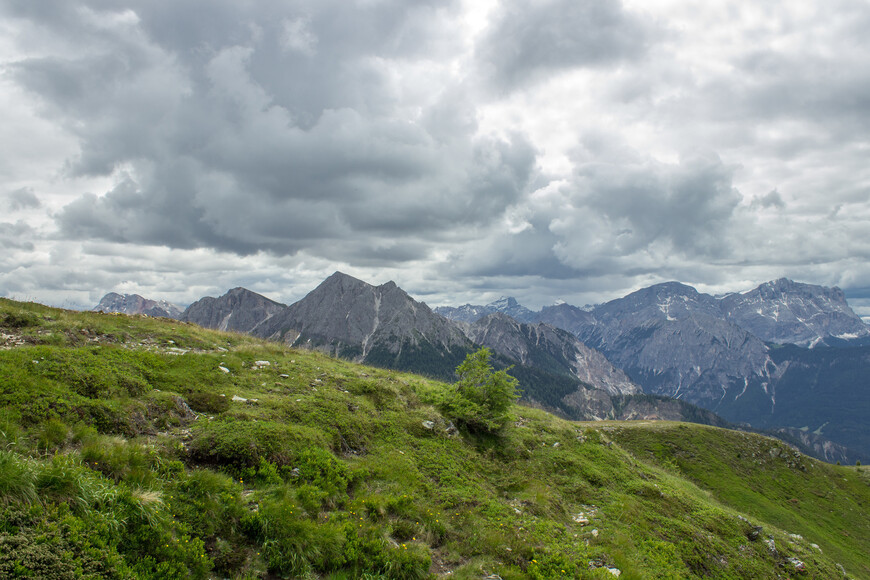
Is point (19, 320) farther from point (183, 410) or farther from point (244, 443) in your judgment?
point (244, 443)

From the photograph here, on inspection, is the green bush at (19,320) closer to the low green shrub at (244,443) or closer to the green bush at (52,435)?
the green bush at (52,435)

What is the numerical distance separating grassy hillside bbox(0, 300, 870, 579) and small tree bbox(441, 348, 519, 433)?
3.64 ft

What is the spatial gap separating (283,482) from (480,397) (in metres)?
13.7

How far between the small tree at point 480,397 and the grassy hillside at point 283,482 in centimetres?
111

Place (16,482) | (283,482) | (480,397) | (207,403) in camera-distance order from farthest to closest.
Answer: (480,397), (207,403), (283,482), (16,482)

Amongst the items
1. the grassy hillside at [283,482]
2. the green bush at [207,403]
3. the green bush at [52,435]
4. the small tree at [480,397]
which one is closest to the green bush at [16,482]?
the grassy hillside at [283,482]

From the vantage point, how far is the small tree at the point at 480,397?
2197cm

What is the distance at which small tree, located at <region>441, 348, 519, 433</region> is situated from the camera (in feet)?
72.1

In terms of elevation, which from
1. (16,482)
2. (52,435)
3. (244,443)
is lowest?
(244,443)

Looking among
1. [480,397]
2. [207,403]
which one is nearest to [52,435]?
[207,403]

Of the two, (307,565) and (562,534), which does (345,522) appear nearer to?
(307,565)

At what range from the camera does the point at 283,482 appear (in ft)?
38.5

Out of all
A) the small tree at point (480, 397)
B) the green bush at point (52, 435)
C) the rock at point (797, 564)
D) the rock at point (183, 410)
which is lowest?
the rock at point (797, 564)

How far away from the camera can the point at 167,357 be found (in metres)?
17.8
